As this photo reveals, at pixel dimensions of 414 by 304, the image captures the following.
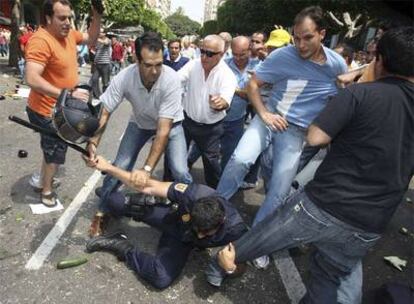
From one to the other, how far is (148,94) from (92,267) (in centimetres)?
151

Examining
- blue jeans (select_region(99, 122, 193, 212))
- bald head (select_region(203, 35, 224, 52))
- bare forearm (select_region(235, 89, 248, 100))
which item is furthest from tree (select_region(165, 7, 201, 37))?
blue jeans (select_region(99, 122, 193, 212))

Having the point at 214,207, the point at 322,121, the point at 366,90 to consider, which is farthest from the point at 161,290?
the point at 366,90

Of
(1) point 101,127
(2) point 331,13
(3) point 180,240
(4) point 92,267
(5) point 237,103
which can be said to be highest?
(2) point 331,13

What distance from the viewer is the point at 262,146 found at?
361cm

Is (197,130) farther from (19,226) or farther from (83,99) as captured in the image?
(19,226)

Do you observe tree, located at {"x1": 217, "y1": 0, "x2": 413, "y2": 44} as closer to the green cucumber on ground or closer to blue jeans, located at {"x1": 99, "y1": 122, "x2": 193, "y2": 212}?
blue jeans, located at {"x1": 99, "y1": 122, "x2": 193, "y2": 212}

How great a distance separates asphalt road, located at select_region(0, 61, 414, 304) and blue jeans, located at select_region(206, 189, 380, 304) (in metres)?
0.58

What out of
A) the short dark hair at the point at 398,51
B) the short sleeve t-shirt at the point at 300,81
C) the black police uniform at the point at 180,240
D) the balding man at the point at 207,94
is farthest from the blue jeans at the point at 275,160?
the short dark hair at the point at 398,51

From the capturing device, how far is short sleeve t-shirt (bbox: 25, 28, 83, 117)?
3320 mm

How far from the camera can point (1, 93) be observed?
31.3ft

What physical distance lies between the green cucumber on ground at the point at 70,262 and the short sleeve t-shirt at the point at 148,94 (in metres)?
1.28

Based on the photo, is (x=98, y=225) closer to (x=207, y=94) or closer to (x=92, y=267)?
(x=92, y=267)

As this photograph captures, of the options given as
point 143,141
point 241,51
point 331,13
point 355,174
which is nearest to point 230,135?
point 241,51

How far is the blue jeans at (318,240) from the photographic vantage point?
97.3 inches
